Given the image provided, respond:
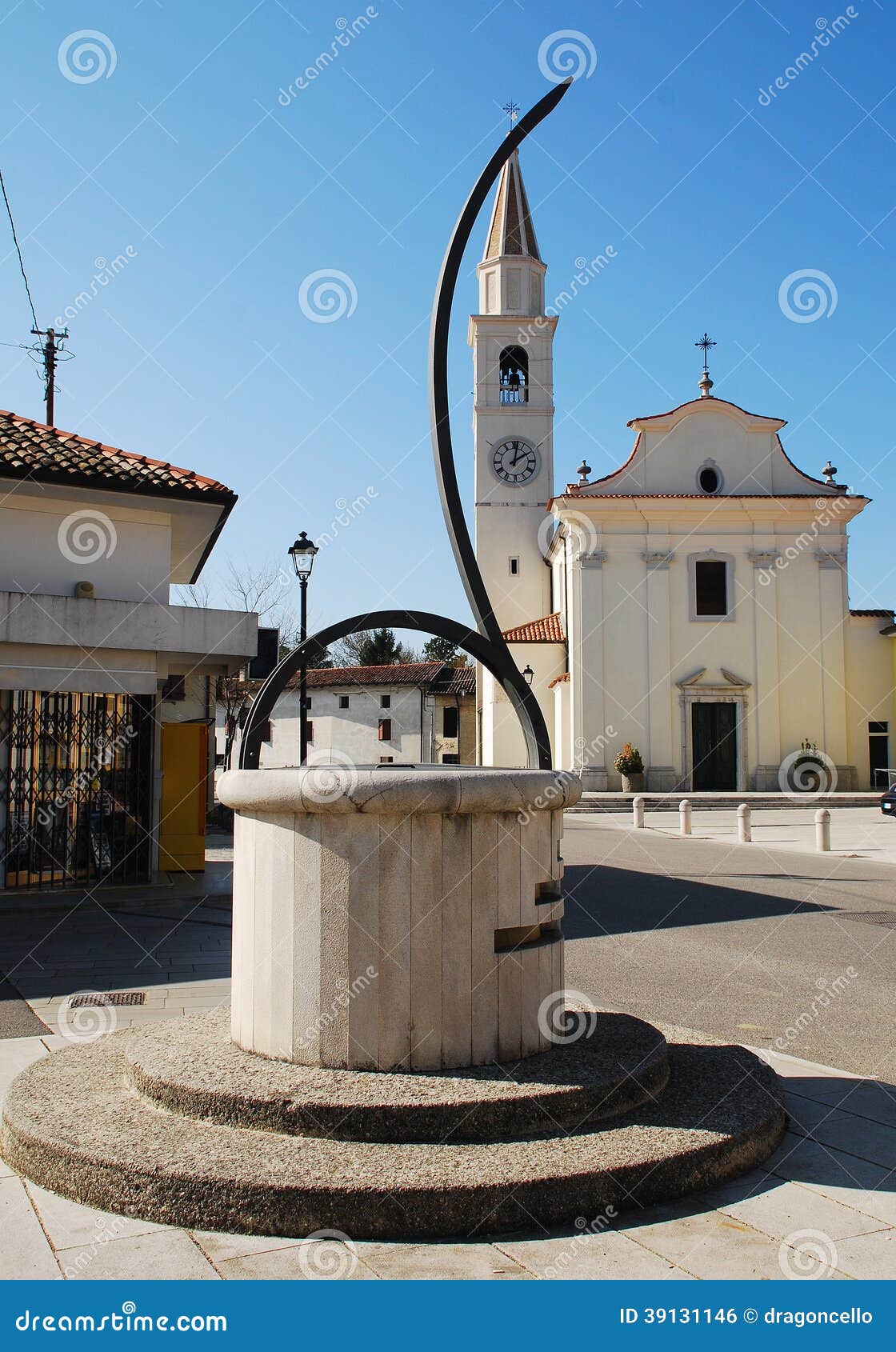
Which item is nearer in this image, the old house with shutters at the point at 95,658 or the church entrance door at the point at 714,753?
the old house with shutters at the point at 95,658

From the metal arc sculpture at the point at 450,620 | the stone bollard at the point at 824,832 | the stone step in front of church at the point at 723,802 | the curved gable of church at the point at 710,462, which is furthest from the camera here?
the curved gable of church at the point at 710,462

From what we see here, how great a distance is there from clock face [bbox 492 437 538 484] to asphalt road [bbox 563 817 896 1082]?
29483 mm

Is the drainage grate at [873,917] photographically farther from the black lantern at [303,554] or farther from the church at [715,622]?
the church at [715,622]

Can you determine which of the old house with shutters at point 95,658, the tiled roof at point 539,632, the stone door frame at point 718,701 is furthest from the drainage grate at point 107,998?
the tiled roof at point 539,632

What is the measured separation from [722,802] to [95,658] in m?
24.6

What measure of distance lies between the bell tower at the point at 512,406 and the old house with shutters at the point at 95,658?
2999 cm

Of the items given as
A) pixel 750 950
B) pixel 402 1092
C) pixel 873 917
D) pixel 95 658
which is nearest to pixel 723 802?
pixel 873 917

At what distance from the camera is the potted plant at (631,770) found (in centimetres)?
Answer: 3600

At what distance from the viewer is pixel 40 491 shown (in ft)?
43.2

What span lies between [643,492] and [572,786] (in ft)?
116

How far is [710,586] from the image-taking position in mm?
38938

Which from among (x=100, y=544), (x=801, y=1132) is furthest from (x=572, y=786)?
(x=100, y=544)

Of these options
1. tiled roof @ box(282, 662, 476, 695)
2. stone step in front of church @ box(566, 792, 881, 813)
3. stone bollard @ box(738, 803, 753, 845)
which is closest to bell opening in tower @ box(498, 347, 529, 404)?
tiled roof @ box(282, 662, 476, 695)

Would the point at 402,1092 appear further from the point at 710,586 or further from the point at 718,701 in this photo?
the point at 710,586
